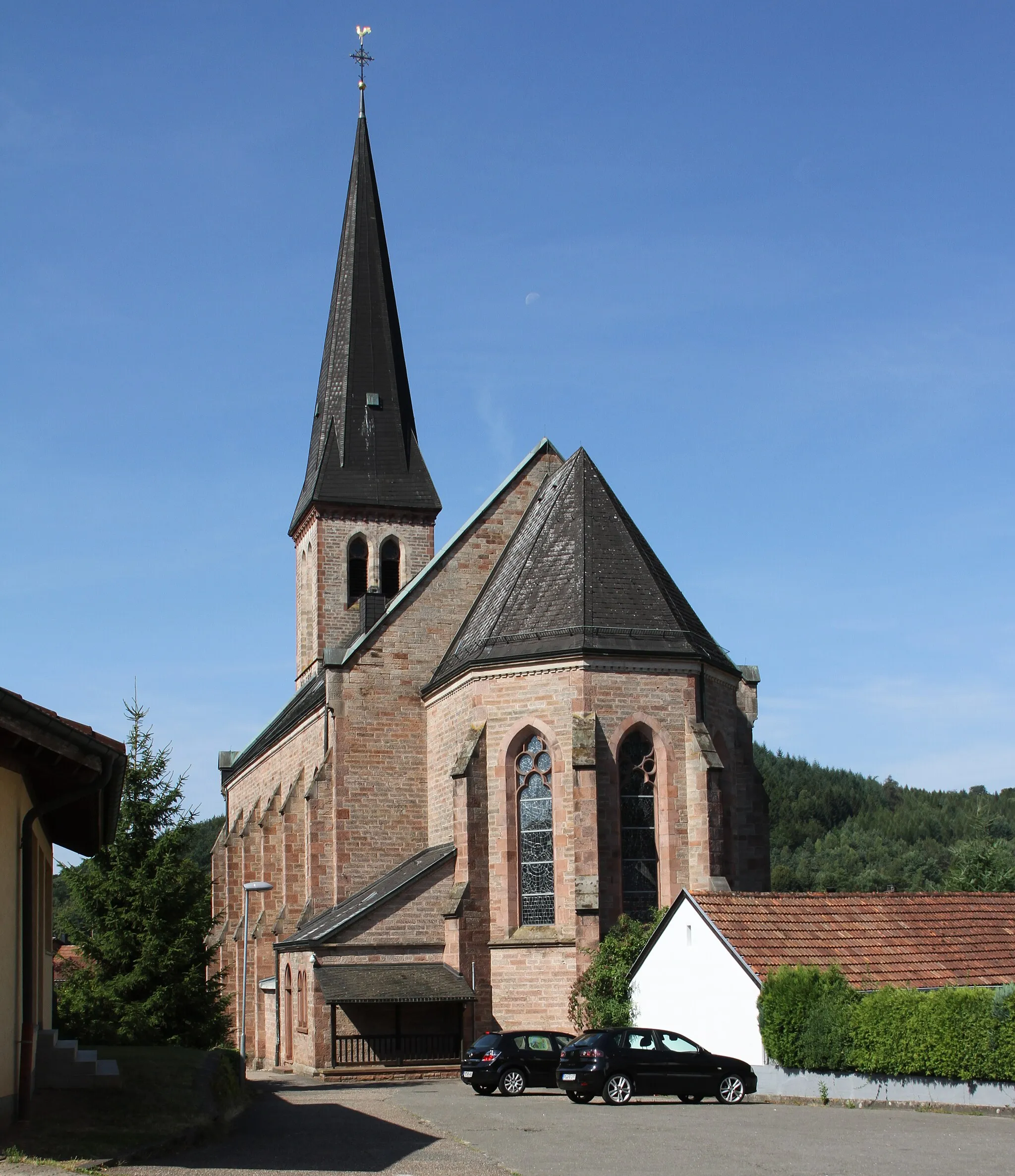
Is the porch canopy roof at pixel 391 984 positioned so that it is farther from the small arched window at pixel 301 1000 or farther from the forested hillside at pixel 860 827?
the forested hillside at pixel 860 827

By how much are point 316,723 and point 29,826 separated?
23.6 m

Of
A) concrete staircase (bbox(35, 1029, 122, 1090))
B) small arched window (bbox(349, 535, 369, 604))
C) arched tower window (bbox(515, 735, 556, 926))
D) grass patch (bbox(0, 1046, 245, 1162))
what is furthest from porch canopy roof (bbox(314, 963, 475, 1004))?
small arched window (bbox(349, 535, 369, 604))

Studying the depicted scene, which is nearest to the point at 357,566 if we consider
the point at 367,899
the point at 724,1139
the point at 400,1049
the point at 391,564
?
the point at 391,564

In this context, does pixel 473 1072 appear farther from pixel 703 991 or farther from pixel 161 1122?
pixel 161 1122

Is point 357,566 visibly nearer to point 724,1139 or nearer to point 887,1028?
point 887,1028

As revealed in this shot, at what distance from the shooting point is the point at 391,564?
46.8 metres

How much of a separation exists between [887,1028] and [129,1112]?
987 centimetres

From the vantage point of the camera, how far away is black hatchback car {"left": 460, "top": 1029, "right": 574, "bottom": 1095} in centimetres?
2362

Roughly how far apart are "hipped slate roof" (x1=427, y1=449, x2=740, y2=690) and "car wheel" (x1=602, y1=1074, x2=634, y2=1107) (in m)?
10.5

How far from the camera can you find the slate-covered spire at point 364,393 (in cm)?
4659

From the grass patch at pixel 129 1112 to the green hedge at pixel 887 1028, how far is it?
25.2 ft

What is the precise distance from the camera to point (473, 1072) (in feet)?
78.1

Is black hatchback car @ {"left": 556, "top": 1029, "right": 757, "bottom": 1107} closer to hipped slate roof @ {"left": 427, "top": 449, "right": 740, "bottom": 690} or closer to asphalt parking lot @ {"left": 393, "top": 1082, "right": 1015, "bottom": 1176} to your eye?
asphalt parking lot @ {"left": 393, "top": 1082, "right": 1015, "bottom": 1176}

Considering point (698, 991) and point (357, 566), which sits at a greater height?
point (357, 566)
